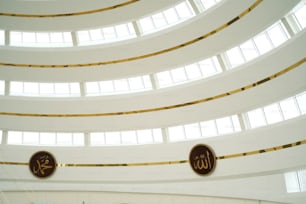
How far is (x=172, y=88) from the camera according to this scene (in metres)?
17.7

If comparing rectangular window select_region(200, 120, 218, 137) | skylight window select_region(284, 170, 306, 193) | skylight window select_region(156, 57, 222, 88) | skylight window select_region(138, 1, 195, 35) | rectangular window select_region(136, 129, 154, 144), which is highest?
skylight window select_region(138, 1, 195, 35)

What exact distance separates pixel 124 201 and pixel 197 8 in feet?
33.1

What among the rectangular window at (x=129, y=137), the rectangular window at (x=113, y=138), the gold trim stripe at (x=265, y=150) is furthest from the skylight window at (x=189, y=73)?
the gold trim stripe at (x=265, y=150)

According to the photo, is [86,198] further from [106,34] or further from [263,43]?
[263,43]

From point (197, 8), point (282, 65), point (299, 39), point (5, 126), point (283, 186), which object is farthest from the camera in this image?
point (5, 126)

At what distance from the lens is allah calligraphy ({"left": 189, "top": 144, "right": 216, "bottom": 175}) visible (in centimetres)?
1623

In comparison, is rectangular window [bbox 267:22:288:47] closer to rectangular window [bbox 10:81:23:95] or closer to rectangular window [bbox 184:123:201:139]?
rectangular window [bbox 184:123:201:139]

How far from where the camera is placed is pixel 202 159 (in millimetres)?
16641

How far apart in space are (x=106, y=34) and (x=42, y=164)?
7.75 metres

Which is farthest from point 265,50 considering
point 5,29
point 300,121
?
point 5,29

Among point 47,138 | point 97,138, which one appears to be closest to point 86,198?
point 97,138

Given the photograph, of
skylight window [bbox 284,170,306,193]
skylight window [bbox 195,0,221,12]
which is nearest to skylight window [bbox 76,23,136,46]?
skylight window [bbox 195,0,221,12]

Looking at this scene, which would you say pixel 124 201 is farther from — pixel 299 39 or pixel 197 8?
pixel 299 39

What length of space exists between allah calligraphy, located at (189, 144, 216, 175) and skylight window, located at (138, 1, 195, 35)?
637 centimetres
